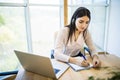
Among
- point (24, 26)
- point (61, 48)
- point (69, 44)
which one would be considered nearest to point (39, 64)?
point (61, 48)

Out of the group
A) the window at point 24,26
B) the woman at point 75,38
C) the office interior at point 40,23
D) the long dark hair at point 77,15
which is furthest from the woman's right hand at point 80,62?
the window at point 24,26

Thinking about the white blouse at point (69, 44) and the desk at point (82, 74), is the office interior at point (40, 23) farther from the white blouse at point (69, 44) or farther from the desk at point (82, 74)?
the desk at point (82, 74)

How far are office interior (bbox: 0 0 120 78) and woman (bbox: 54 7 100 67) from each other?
1054 mm

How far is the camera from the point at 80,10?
142cm

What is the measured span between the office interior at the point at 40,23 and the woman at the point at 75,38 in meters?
1.05

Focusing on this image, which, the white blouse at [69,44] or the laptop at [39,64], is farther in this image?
the white blouse at [69,44]

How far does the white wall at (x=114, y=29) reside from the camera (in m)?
2.63

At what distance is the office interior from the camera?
105 inches

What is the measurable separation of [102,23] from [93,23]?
0.25 meters

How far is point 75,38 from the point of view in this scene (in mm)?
1577

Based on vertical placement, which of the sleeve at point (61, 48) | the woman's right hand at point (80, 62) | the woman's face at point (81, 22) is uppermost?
the woman's face at point (81, 22)

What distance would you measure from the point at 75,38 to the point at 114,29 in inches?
64.9

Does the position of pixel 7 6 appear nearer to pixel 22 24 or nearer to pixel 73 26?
pixel 22 24

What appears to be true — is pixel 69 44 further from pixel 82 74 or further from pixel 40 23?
pixel 40 23
